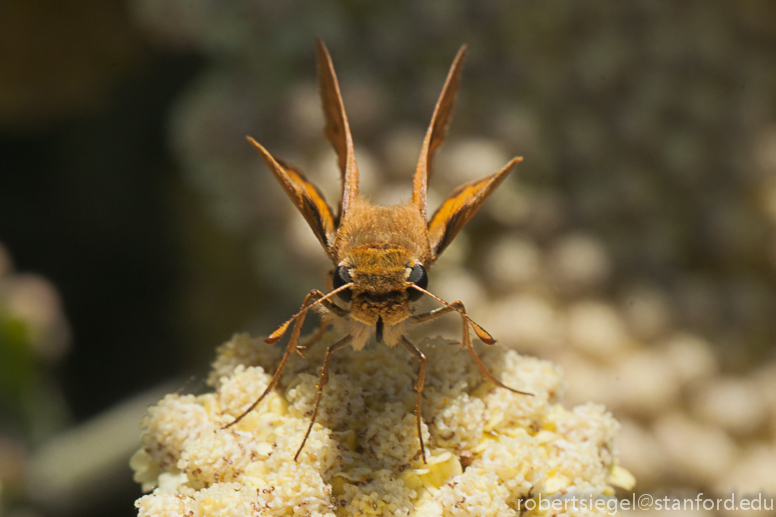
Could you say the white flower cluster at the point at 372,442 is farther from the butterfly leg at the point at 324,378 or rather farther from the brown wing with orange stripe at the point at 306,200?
the brown wing with orange stripe at the point at 306,200

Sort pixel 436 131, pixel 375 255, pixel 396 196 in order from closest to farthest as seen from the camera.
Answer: pixel 375 255, pixel 436 131, pixel 396 196

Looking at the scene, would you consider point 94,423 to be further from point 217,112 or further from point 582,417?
point 582,417

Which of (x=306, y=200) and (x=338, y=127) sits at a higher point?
(x=338, y=127)

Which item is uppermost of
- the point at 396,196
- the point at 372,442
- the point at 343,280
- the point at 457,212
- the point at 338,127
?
the point at 396,196

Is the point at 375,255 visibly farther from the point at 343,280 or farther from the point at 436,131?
the point at 436,131

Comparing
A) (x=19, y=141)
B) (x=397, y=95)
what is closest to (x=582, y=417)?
(x=397, y=95)

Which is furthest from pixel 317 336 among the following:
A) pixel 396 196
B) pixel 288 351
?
pixel 396 196

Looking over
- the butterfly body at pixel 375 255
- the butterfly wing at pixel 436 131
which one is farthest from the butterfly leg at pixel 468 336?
the butterfly wing at pixel 436 131
